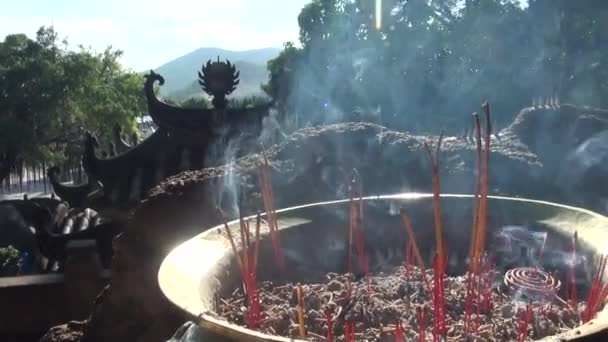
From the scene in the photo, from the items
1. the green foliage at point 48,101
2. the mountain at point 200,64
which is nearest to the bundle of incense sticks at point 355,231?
the green foliage at point 48,101

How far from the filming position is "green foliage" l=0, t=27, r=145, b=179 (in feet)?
67.9

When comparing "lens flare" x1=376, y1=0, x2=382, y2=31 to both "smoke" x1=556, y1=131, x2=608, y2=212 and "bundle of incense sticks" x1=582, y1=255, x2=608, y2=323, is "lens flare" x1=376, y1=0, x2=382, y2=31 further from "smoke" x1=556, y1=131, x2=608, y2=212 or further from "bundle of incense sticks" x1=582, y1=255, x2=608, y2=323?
"bundle of incense sticks" x1=582, y1=255, x2=608, y2=323

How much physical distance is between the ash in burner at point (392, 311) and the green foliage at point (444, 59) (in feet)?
51.2

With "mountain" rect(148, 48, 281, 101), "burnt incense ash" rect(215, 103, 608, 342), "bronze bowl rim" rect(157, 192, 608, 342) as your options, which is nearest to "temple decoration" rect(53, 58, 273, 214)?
"burnt incense ash" rect(215, 103, 608, 342)

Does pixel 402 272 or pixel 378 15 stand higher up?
pixel 378 15

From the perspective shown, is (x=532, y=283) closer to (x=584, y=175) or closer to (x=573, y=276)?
(x=573, y=276)

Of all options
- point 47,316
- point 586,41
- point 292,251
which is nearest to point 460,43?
point 586,41

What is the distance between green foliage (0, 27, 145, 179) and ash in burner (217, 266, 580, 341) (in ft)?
67.0

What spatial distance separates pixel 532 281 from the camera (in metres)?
2.17

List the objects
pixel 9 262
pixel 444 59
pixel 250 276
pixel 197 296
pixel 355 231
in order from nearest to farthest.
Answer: pixel 197 296 < pixel 250 276 < pixel 355 231 < pixel 9 262 < pixel 444 59

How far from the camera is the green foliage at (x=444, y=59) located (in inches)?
808

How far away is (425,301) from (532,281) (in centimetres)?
40

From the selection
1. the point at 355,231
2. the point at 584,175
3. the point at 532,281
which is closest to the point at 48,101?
the point at 584,175

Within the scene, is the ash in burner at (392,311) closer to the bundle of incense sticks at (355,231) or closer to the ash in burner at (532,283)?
the ash in burner at (532,283)
